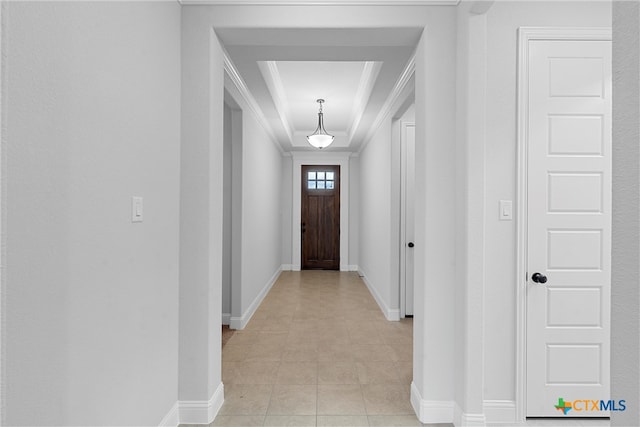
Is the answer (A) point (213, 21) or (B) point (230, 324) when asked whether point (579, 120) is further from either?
(B) point (230, 324)

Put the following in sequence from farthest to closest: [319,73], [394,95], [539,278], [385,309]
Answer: [385,309]
[319,73]
[394,95]
[539,278]

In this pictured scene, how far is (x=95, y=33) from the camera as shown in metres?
1.41

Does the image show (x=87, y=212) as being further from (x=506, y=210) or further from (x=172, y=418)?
(x=506, y=210)

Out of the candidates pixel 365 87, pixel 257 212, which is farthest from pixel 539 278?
pixel 257 212

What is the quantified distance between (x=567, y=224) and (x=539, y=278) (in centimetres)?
38

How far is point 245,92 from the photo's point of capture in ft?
13.0

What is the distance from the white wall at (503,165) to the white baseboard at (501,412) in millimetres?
41

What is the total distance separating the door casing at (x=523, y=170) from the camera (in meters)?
2.22

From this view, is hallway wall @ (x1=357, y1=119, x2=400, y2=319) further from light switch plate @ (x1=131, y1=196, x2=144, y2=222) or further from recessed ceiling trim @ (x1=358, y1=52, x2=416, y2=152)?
light switch plate @ (x1=131, y1=196, x2=144, y2=222)

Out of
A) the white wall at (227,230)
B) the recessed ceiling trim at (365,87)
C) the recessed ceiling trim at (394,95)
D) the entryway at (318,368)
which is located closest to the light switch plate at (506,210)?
the recessed ceiling trim at (394,95)

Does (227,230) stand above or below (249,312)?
above

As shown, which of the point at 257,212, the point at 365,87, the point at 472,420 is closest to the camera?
the point at 472,420

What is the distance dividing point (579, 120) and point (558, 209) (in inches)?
22.2

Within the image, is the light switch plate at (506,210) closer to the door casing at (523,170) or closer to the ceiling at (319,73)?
the door casing at (523,170)
